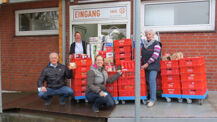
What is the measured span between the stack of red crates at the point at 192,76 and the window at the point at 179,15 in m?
1.48

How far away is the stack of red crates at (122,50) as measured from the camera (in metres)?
4.99

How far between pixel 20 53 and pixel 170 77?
5275 mm

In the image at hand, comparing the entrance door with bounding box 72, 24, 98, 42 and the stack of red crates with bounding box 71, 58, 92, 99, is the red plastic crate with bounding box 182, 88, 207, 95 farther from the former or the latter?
the entrance door with bounding box 72, 24, 98, 42

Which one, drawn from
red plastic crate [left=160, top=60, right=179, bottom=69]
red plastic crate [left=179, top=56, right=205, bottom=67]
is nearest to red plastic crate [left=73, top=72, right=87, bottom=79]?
red plastic crate [left=160, top=60, right=179, bottom=69]

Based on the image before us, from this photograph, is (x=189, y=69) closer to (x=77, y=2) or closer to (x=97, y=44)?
(x=97, y=44)

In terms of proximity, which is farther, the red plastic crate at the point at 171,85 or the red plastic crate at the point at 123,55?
the red plastic crate at the point at 123,55

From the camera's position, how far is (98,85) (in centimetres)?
434

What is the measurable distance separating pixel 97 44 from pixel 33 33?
9.39 feet

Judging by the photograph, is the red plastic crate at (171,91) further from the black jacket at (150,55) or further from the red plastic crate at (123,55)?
the red plastic crate at (123,55)

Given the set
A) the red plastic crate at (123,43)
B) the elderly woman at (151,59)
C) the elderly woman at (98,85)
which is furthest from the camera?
the red plastic crate at (123,43)

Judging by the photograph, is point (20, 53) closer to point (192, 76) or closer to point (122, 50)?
point (122, 50)

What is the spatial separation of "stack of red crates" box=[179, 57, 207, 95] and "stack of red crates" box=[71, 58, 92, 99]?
7.53 ft

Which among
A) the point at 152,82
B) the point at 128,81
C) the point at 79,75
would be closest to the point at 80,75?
the point at 79,75

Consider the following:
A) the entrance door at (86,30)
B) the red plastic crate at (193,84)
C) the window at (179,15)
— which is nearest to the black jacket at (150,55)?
the red plastic crate at (193,84)
